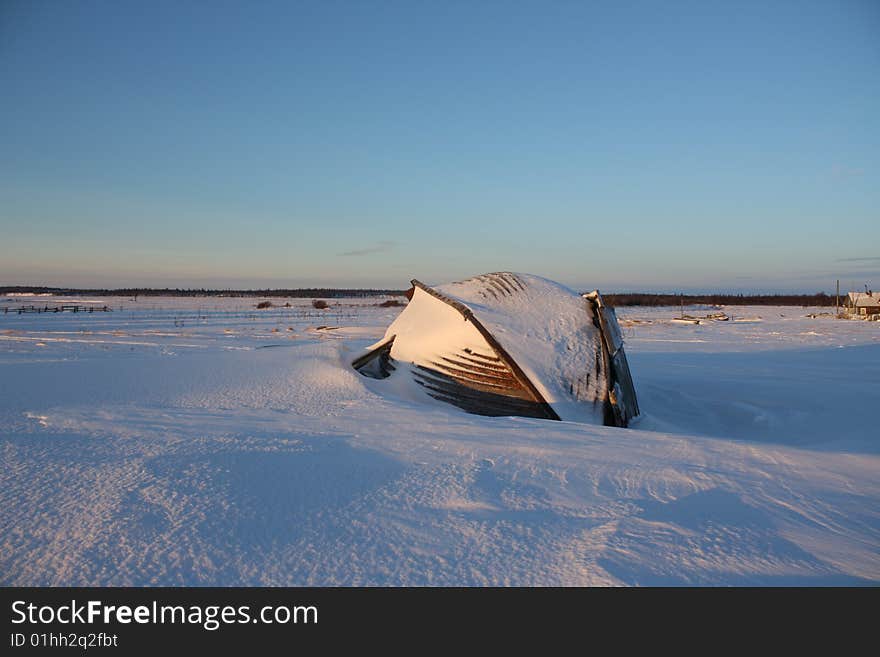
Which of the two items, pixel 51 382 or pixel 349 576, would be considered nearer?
pixel 349 576

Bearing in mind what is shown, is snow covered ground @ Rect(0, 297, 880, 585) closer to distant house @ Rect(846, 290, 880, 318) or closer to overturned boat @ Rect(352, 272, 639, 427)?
overturned boat @ Rect(352, 272, 639, 427)

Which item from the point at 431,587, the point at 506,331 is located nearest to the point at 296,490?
the point at 431,587

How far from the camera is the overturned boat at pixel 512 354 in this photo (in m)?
5.20

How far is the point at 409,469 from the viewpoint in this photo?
280 cm

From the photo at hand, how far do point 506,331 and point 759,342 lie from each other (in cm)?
1273

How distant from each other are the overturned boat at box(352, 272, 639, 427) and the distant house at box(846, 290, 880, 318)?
41.7m

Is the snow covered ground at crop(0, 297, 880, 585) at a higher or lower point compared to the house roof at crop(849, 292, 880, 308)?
lower

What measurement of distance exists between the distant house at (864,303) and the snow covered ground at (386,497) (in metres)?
43.2

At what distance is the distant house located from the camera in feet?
126

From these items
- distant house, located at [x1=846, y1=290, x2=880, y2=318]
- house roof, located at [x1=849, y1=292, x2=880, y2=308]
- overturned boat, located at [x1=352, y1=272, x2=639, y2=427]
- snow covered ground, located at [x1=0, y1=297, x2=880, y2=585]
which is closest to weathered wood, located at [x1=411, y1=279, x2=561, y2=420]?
overturned boat, located at [x1=352, y1=272, x2=639, y2=427]

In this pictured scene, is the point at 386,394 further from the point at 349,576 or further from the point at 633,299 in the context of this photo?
the point at 633,299

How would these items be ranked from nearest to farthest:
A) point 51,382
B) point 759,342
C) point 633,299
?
point 51,382
point 759,342
point 633,299

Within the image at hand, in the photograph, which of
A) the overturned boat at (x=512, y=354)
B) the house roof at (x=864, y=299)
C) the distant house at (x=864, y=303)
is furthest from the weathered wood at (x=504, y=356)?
the house roof at (x=864, y=299)

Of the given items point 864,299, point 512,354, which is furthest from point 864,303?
point 512,354
